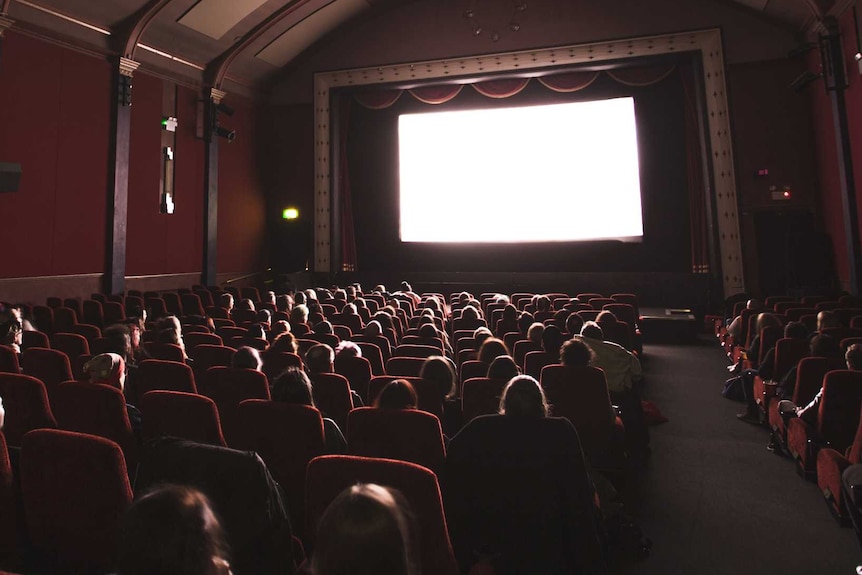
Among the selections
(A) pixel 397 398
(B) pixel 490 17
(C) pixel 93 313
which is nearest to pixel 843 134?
(B) pixel 490 17

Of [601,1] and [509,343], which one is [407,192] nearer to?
[601,1]

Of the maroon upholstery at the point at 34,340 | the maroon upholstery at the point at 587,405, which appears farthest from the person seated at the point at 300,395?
the maroon upholstery at the point at 34,340

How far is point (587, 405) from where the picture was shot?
3.25m

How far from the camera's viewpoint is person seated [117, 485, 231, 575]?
3.12 ft

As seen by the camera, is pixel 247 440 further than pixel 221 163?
No

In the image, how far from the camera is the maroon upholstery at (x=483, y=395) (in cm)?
308

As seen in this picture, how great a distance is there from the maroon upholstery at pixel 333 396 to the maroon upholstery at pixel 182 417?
2.87 feet

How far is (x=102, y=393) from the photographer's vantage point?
2.49 m

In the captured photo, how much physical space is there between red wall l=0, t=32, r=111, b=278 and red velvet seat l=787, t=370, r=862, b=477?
10.2 meters

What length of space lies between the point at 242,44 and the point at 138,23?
2.48 m

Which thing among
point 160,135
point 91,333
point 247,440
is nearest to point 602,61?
point 160,135

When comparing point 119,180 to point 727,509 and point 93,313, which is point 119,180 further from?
point 727,509

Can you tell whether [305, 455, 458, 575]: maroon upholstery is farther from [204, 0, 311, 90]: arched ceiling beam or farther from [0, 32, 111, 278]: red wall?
[204, 0, 311, 90]: arched ceiling beam

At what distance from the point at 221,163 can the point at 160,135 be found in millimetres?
1807
